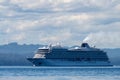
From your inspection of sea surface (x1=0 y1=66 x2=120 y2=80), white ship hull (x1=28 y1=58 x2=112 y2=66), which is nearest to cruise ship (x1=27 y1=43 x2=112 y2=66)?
white ship hull (x1=28 y1=58 x2=112 y2=66)

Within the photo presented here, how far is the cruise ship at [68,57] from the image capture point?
544 feet

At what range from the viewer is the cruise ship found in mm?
165750

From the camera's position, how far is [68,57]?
167 metres

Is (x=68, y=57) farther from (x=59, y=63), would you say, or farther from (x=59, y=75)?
(x=59, y=75)

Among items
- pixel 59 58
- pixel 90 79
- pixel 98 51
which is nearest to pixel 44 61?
pixel 59 58

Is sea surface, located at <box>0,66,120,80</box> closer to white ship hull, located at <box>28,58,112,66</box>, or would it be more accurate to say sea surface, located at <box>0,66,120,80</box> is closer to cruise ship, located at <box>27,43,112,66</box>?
white ship hull, located at <box>28,58,112,66</box>

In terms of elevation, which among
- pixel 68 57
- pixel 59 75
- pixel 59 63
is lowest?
pixel 59 75

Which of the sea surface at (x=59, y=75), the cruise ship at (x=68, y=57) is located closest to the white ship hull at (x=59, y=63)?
the cruise ship at (x=68, y=57)

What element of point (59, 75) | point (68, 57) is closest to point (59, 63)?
point (68, 57)

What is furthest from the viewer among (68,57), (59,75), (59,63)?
(68,57)

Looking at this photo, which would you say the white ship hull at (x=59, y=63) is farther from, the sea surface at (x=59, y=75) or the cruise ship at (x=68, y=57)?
the sea surface at (x=59, y=75)

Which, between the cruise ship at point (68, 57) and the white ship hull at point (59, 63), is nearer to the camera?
the white ship hull at point (59, 63)

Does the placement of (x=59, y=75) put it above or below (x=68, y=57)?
below

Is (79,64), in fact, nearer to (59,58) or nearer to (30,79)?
(59,58)
